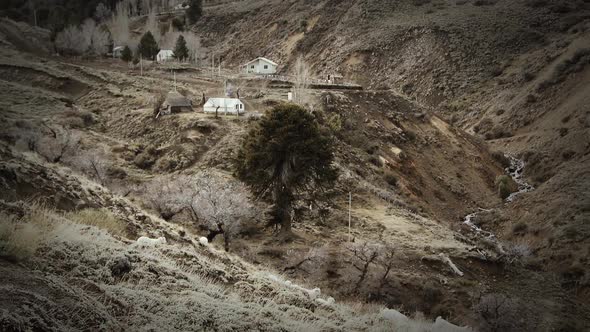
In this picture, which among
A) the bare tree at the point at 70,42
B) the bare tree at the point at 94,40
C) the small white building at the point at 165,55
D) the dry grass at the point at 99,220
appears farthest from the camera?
the small white building at the point at 165,55

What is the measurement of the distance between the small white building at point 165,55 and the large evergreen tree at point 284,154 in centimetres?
4866

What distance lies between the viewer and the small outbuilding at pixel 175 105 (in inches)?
1422

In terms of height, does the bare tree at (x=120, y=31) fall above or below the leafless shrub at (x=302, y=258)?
above

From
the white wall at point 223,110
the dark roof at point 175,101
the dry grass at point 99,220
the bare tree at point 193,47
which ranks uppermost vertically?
the bare tree at point 193,47

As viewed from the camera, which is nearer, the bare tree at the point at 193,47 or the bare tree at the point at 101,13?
the bare tree at the point at 193,47

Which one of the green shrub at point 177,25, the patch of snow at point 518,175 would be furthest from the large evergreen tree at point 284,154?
the green shrub at point 177,25

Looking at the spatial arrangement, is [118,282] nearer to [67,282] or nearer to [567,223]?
[67,282]

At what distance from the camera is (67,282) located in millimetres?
7137

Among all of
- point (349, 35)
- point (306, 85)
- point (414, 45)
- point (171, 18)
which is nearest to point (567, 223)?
point (306, 85)

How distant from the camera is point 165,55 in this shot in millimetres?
69000

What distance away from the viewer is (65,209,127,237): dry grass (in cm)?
1127

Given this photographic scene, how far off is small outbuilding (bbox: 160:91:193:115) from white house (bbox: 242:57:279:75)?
18.9 metres

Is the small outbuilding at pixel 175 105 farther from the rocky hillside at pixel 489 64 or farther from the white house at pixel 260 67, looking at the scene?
the rocky hillside at pixel 489 64

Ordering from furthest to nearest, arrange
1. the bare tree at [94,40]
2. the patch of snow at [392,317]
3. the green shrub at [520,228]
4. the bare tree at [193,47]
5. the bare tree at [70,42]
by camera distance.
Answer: the bare tree at [193,47] → the bare tree at [94,40] → the bare tree at [70,42] → the green shrub at [520,228] → the patch of snow at [392,317]
